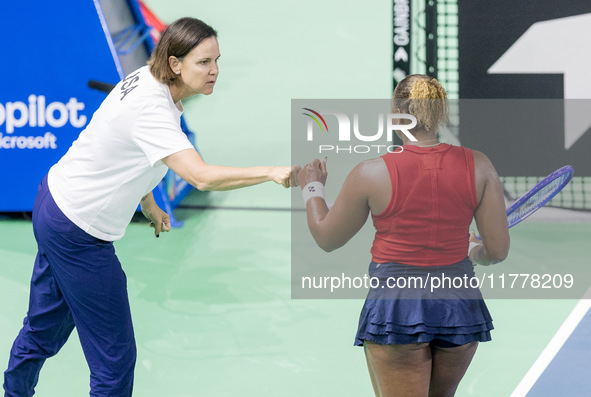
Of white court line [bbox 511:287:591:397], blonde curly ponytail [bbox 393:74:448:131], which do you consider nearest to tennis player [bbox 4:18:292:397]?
blonde curly ponytail [bbox 393:74:448:131]

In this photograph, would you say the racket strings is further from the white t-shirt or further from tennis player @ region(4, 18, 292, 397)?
the white t-shirt

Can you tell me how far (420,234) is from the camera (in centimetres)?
261

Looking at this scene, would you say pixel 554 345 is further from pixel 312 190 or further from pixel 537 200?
pixel 312 190

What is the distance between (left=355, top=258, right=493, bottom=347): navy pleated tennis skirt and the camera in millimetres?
2586

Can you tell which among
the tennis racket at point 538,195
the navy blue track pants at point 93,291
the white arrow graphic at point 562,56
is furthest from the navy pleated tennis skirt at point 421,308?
the white arrow graphic at point 562,56

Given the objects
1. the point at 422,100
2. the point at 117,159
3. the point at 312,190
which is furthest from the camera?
the point at 117,159

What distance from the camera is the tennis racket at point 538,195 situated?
3.11 meters

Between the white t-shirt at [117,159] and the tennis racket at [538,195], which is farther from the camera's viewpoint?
the tennis racket at [538,195]

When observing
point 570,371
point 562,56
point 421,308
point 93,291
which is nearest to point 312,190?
point 421,308

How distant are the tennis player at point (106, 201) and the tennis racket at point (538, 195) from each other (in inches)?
45.6

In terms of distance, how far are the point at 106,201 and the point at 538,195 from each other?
62.7 inches

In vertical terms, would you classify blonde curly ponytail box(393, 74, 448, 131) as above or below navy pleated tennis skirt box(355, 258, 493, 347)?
above

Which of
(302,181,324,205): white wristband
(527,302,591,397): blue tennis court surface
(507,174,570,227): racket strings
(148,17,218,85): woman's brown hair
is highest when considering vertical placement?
(148,17,218,85): woman's brown hair

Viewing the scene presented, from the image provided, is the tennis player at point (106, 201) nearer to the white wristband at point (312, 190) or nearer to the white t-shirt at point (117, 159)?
the white t-shirt at point (117, 159)
